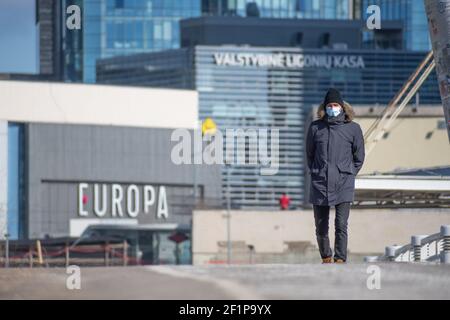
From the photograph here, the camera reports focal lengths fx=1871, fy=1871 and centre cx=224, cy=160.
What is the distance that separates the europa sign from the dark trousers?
459ft

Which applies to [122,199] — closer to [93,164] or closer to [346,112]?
[93,164]

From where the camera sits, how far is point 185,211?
162m

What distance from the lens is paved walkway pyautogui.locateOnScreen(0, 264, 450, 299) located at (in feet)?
50.7

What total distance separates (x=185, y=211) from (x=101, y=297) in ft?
480

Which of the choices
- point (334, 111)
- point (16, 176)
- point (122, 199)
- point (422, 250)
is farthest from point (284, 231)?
point (334, 111)

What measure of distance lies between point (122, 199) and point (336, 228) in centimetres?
14320

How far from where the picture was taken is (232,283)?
15742 mm

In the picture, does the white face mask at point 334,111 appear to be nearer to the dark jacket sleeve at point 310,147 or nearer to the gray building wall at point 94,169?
the dark jacket sleeve at point 310,147

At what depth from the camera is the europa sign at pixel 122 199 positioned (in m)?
161

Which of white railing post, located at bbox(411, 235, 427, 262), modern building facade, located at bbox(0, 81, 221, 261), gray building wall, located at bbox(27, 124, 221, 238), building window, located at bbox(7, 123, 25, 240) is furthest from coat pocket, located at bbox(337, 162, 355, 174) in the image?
building window, located at bbox(7, 123, 25, 240)

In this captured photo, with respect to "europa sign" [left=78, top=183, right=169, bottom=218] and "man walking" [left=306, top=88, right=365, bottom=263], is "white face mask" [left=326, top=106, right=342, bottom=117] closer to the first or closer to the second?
"man walking" [left=306, top=88, right=365, bottom=263]
